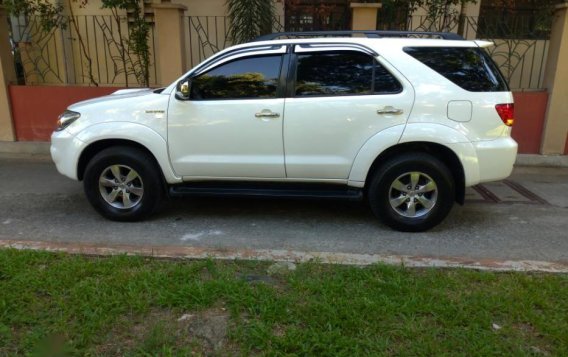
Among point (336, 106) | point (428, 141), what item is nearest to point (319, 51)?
point (336, 106)

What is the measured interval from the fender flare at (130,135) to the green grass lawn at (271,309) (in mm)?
1268

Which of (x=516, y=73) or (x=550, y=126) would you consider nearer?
(x=550, y=126)

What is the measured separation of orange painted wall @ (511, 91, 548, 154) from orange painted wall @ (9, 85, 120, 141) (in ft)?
21.3

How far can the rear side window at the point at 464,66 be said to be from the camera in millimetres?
4562

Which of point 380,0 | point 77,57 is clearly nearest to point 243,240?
point 380,0

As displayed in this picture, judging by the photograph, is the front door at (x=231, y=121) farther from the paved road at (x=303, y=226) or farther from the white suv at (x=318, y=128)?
the paved road at (x=303, y=226)

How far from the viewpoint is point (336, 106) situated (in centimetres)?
461

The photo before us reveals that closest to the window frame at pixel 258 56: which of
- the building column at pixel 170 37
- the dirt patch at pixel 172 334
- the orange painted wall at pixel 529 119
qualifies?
the dirt patch at pixel 172 334

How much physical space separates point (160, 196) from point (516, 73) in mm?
6777

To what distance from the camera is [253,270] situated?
3850 millimetres

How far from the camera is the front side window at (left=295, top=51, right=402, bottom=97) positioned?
4.65 m

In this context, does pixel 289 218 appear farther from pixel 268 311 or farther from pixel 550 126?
pixel 550 126

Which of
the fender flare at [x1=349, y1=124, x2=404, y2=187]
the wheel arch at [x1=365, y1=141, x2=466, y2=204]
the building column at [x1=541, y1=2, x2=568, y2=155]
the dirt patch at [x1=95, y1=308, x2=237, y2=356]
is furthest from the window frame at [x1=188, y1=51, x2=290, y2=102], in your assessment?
the building column at [x1=541, y1=2, x2=568, y2=155]

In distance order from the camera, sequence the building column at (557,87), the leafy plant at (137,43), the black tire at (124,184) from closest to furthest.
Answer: the black tire at (124,184) → the building column at (557,87) → the leafy plant at (137,43)
